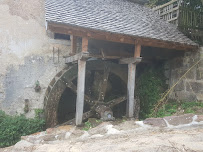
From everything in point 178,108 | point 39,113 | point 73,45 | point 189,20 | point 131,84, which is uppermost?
point 189,20

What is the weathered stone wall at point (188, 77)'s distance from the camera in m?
5.11

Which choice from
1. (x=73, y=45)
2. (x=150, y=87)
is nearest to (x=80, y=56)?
(x=73, y=45)

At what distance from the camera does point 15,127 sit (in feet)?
15.2

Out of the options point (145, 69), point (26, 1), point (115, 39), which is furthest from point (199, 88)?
point (26, 1)

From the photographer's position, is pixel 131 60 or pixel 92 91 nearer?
pixel 131 60

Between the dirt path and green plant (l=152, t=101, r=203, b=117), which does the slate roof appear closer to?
green plant (l=152, t=101, r=203, b=117)

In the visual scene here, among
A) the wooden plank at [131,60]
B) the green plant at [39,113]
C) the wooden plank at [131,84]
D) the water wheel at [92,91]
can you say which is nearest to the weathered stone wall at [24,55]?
the green plant at [39,113]

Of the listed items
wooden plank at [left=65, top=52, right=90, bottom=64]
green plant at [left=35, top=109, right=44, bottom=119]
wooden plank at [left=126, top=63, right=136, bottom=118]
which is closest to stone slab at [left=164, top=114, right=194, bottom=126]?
wooden plank at [left=65, top=52, right=90, bottom=64]

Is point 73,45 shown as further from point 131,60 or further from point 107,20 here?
point 131,60

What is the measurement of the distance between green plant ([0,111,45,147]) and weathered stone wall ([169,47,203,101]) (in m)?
4.00

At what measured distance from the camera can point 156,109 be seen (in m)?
5.57

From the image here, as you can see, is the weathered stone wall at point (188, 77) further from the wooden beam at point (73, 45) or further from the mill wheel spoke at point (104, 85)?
the wooden beam at point (73, 45)

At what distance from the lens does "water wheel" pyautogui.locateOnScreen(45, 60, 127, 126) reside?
5164 millimetres

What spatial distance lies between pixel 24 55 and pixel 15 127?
1852 mm
